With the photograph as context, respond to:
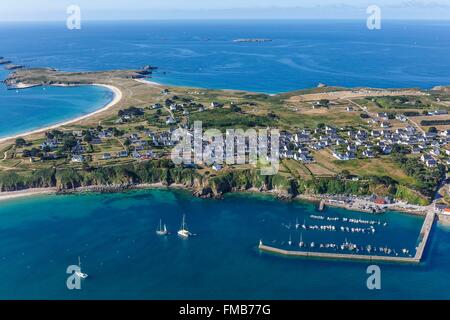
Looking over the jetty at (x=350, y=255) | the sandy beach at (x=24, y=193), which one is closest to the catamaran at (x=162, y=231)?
the jetty at (x=350, y=255)

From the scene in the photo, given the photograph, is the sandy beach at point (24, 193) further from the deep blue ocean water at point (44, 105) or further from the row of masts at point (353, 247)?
the row of masts at point (353, 247)

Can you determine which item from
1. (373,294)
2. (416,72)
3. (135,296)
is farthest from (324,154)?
(416,72)

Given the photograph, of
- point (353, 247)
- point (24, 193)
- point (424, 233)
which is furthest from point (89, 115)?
point (424, 233)

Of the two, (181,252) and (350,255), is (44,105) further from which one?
(350,255)

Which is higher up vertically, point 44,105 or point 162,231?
point 44,105

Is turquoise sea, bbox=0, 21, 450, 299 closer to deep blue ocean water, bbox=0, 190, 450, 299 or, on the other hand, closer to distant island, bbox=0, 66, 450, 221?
deep blue ocean water, bbox=0, 190, 450, 299

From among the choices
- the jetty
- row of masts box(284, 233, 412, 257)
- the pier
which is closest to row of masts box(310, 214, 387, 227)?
the pier
